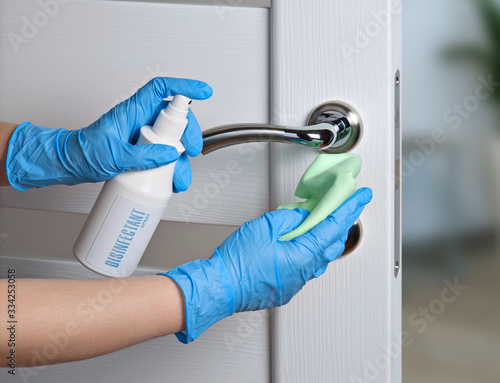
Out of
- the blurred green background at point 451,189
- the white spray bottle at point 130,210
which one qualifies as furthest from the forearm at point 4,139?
the blurred green background at point 451,189

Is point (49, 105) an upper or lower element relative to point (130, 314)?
upper

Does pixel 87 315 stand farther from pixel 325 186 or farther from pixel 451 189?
pixel 451 189

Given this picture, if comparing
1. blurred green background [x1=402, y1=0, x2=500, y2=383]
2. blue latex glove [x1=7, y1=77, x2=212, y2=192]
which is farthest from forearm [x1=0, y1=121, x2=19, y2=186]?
blurred green background [x1=402, y1=0, x2=500, y2=383]

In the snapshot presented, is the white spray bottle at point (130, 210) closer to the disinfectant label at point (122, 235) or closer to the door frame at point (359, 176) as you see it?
the disinfectant label at point (122, 235)

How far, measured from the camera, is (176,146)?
0.48 metres

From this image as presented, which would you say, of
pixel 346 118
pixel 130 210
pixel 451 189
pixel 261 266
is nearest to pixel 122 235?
pixel 130 210

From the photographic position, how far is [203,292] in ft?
1.59

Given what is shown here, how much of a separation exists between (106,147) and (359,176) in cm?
25

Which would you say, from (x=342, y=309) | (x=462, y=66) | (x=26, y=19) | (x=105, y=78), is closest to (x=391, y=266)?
(x=342, y=309)

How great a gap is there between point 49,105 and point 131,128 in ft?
0.51

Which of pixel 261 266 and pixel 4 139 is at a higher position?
pixel 4 139

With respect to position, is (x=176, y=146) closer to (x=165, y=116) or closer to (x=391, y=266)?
(x=165, y=116)

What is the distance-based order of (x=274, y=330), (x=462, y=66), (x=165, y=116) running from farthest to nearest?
(x=462, y=66), (x=274, y=330), (x=165, y=116)

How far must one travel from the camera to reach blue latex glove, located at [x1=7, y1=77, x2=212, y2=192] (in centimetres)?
47
